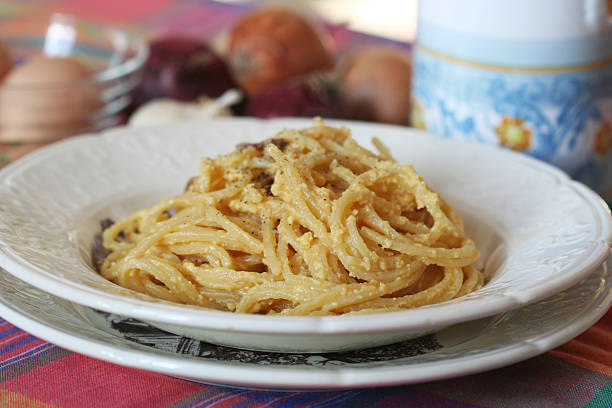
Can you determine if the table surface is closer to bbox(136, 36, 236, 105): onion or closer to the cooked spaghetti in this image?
the cooked spaghetti

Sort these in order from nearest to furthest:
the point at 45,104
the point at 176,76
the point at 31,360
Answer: the point at 31,360, the point at 45,104, the point at 176,76

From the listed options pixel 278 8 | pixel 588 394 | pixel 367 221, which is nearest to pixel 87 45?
pixel 278 8

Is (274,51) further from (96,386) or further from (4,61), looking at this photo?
(96,386)

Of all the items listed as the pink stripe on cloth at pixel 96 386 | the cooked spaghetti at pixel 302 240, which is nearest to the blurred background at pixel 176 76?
the cooked spaghetti at pixel 302 240

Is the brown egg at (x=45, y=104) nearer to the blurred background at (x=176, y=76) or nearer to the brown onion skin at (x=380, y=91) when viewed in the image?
the blurred background at (x=176, y=76)

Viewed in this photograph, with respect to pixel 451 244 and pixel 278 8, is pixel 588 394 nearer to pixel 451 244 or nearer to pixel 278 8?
pixel 451 244

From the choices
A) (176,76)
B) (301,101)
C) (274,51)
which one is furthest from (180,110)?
(274,51)

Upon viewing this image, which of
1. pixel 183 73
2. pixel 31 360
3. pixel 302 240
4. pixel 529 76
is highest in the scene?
pixel 529 76

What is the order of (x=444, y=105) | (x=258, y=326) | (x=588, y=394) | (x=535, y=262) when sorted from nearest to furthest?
(x=258, y=326)
(x=588, y=394)
(x=535, y=262)
(x=444, y=105)
